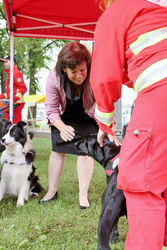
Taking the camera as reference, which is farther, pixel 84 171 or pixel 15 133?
pixel 15 133

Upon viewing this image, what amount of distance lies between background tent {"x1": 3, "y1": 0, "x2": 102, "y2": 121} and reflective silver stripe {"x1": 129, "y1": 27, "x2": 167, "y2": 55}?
3.45m

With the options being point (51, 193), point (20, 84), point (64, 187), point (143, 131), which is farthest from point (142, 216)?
point (20, 84)

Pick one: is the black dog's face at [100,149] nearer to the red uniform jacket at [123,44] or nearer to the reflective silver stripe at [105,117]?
the reflective silver stripe at [105,117]

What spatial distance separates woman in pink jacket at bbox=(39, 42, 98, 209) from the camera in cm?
274

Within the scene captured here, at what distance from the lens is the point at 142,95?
1.28 m

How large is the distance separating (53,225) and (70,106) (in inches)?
49.3

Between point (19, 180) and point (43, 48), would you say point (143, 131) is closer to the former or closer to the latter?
point (19, 180)

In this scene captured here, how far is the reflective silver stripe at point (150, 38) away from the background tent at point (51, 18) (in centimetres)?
345

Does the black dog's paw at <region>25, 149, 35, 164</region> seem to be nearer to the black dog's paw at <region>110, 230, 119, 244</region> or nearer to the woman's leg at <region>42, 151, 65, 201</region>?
the woman's leg at <region>42, 151, 65, 201</region>

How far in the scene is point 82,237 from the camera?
7.61ft

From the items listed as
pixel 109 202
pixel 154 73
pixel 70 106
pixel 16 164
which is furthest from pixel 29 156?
pixel 154 73

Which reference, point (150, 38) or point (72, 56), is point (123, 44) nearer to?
point (150, 38)

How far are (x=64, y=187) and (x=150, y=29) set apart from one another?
308 centimetres

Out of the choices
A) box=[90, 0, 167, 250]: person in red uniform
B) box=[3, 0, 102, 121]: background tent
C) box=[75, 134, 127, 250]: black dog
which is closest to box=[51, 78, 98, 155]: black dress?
box=[75, 134, 127, 250]: black dog
